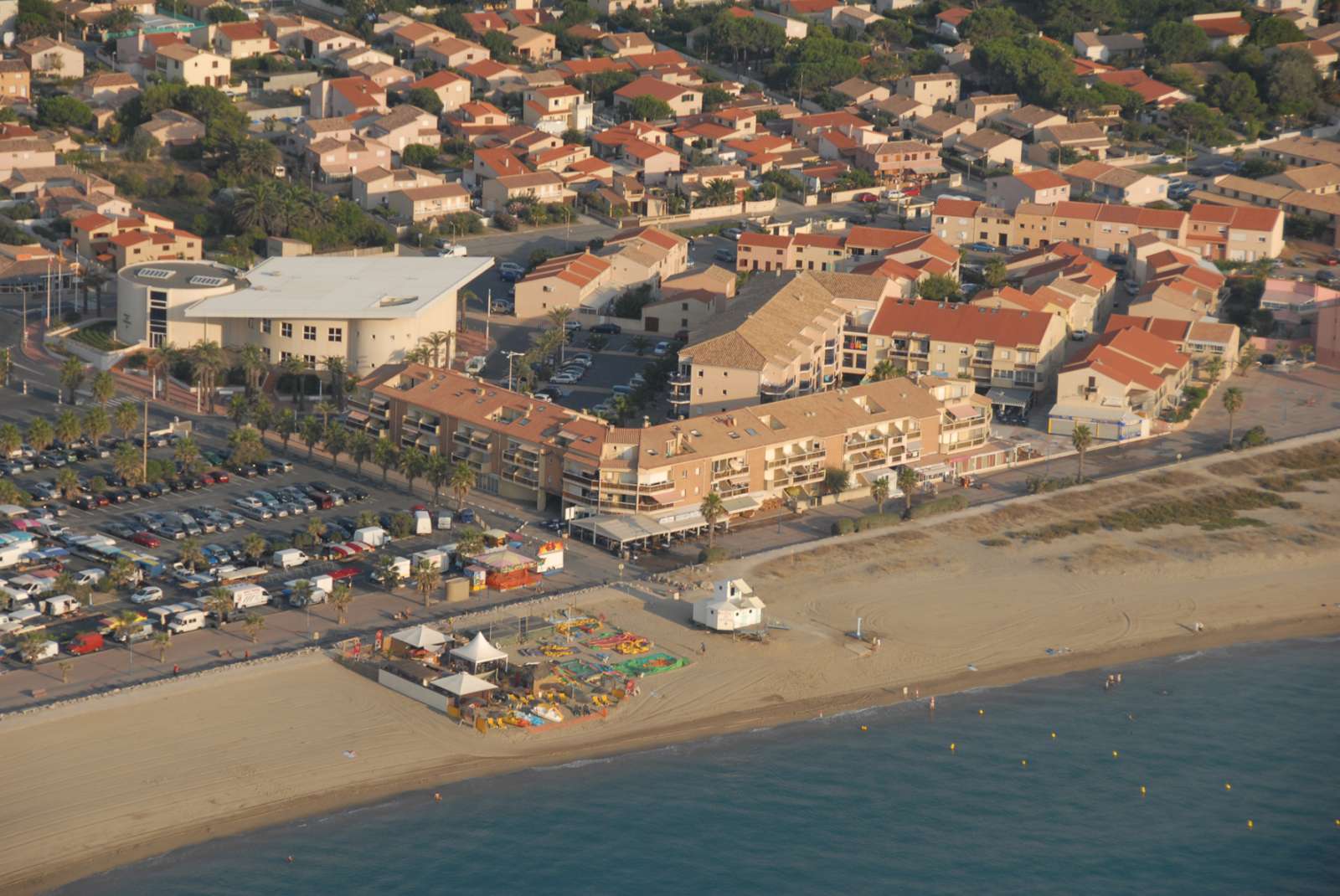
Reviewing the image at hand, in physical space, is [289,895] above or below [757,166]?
below

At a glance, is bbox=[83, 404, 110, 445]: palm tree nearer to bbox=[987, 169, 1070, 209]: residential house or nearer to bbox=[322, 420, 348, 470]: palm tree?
bbox=[322, 420, 348, 470]: palm tree

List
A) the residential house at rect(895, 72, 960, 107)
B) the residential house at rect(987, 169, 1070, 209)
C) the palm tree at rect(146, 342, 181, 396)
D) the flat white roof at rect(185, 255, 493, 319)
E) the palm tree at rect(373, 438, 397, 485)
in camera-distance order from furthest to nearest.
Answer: the residential house at rect(895, 72, 960, 107) < the residential house at rect(987, 169, 1070, 209) < the flat white roof at rect(185, 255, 493, 319) < the palm tree at rect(146, 342, 181, 396) < the palm tree at rect(373, 438, 397, 485)

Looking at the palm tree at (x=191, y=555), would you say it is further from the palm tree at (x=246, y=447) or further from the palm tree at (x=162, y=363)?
the palm tree at (x=162, y=363)

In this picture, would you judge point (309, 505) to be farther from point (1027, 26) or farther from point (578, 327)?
point (1027, 26)

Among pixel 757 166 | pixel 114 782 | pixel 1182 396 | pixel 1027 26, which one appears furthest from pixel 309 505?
pixel 1027 26

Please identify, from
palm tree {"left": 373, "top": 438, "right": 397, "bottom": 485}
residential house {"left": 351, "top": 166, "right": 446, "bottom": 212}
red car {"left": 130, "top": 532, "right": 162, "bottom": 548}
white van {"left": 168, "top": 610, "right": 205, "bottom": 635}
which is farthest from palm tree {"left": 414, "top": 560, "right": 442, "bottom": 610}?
residential house {"left": 351, "top": 166, "right": 446, "bottom": 212}

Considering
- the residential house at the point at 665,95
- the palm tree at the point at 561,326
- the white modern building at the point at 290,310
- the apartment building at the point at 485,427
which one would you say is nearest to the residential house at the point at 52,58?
the residential house at the point at 665,95
